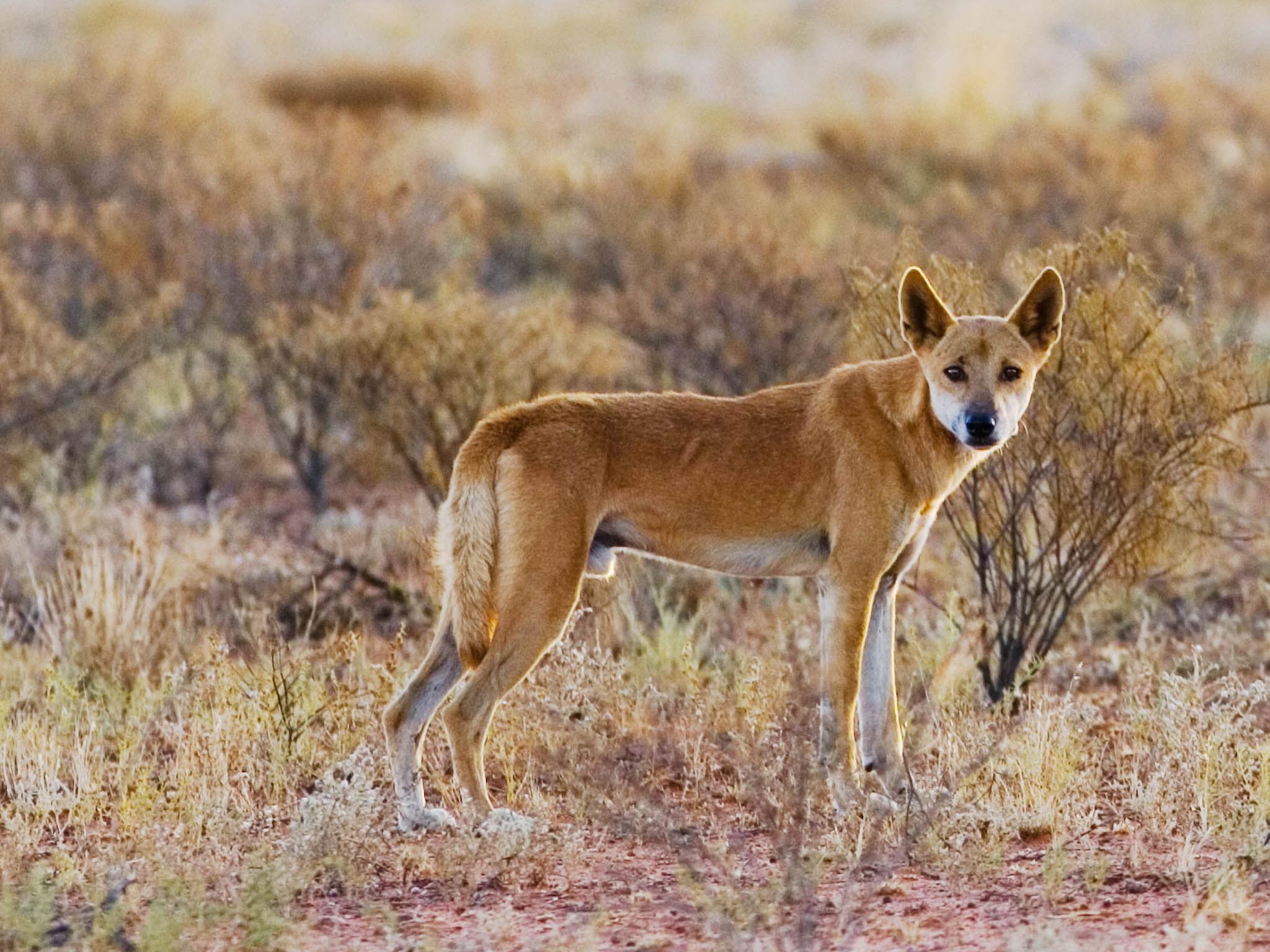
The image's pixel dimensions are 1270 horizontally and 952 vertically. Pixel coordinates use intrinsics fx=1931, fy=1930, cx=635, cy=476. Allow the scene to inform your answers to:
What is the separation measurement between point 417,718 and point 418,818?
1.11ft

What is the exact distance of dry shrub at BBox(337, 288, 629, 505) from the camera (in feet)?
33.3

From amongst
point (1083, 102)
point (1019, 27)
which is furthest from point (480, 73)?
point (1083, 102)

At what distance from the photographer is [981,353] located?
6.27m

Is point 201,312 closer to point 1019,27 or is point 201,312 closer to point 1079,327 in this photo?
point 1079,327

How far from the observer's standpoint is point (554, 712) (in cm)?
658

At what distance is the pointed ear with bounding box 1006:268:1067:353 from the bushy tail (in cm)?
177

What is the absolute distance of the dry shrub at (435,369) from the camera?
33.3ft

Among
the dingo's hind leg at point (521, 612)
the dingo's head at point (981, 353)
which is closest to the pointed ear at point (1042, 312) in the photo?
the dingo's head at point (981, 353)

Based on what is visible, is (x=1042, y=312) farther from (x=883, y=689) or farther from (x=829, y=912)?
(x=829, y=912)

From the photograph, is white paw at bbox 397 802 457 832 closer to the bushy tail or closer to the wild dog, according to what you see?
the wild dog

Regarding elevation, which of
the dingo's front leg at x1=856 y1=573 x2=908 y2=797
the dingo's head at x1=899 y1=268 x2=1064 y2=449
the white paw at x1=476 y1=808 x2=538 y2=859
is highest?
the dingo's head at x1=899 y1=268 x2=1064 y2=449

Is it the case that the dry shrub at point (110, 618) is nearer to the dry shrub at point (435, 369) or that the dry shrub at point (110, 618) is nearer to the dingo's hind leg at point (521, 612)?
the dry shrub at point (435, 369)

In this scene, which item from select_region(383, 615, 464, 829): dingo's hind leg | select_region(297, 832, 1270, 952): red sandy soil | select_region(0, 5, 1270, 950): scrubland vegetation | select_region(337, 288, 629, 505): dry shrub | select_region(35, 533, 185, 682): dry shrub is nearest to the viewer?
select_region(297, 832, 1270, 952): red sandy soil

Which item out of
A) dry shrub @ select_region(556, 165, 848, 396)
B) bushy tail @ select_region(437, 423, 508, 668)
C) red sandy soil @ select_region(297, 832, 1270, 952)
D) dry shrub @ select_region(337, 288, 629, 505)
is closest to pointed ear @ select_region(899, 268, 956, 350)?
bushy tail @ select_region(437, 423, 508, 668)
